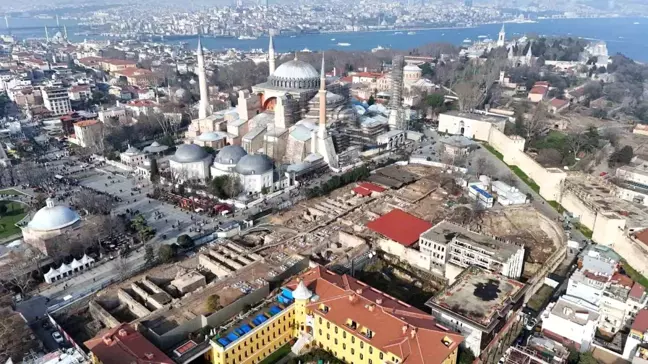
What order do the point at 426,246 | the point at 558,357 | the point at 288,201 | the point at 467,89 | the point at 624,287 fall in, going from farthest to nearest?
the point at 467,89 → the point at 288,201 → the point at 426,246 → the point at 624,287 → the point at 558,357

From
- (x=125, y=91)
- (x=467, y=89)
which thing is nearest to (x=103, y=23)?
(x=125, y=91)

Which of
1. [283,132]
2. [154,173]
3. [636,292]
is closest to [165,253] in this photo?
[154,173]

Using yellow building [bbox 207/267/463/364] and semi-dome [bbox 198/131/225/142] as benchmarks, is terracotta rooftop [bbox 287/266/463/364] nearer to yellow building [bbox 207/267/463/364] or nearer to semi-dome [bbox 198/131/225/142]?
yellow building [bbox 207/267/463/364]

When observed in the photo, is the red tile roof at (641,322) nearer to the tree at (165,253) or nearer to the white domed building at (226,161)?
the tree at (165,253)

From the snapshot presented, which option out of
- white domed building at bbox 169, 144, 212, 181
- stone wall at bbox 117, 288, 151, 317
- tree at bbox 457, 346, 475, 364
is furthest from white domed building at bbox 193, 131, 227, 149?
tree at bbox 457, 346, 475, 364

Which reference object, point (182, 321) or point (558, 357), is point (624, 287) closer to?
point (558, 357)
